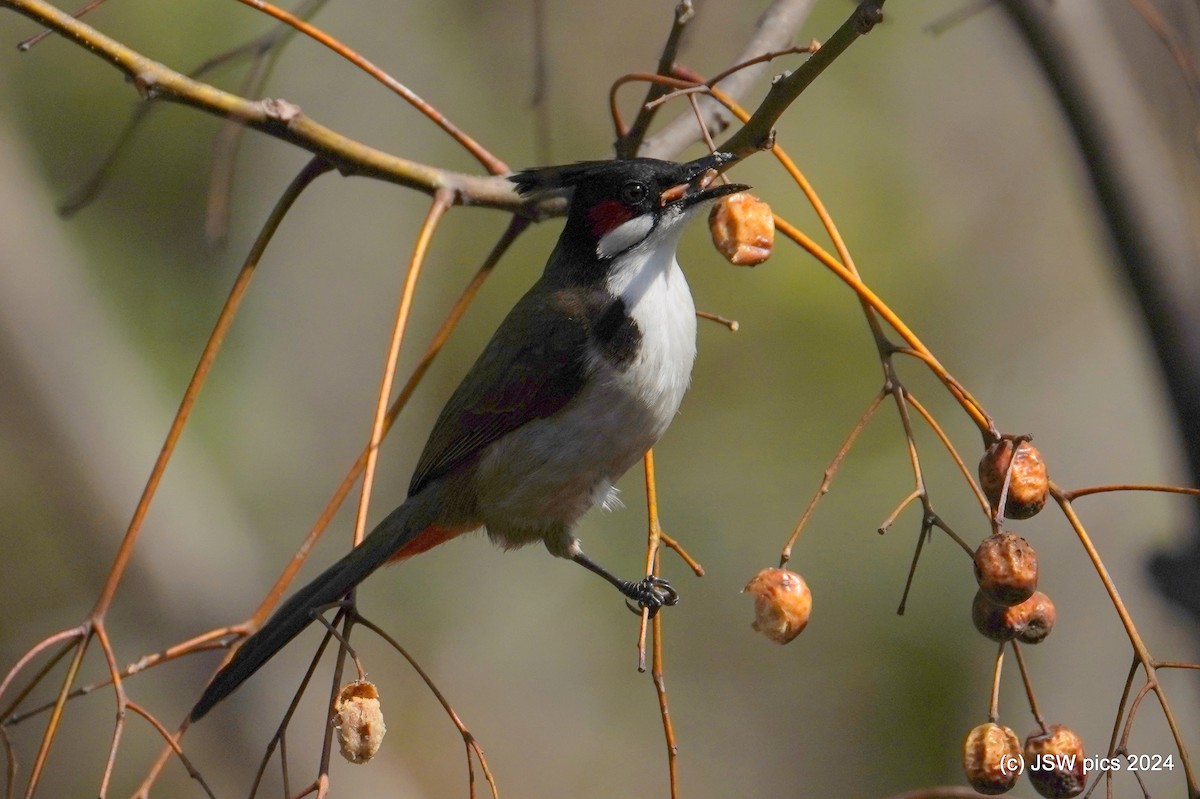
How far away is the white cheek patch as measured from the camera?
274 centimetres

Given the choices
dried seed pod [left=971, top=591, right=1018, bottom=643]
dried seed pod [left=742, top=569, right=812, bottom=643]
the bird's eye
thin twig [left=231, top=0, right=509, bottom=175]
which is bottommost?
dried seed pod [left=742, top=569, right=812, bottom=643]

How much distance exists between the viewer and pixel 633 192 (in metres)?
2.71

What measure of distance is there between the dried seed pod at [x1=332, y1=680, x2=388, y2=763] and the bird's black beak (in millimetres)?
1180

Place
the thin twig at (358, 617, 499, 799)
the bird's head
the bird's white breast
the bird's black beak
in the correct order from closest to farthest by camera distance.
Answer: the thin twig at (358, 617, 499, 799)
the bird's black beak
the bird's head
the bird's white breast

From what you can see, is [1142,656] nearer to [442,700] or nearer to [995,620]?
[995,620]

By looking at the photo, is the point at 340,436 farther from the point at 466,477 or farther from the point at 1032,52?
the point at 1032,52

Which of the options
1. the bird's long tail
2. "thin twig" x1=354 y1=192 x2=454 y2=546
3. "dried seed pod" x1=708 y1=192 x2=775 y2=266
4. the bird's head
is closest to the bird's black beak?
the bird's head

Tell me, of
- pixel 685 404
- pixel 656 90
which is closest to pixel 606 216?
pixel 656 90

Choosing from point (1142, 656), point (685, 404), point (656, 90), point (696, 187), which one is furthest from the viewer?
point (685, 404)

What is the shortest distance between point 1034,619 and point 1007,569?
204mm

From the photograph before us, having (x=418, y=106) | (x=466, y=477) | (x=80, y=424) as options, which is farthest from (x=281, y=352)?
(x=418, y=106)

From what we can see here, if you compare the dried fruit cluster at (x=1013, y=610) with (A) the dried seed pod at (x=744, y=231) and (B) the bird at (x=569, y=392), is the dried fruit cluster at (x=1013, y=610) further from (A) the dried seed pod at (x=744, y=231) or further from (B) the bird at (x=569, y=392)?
(B) the bird at (x=569, y=392)

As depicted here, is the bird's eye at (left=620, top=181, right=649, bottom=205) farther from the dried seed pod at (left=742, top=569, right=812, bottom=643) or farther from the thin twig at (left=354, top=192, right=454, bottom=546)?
the dried seed pod at (left=742, top=569, right=812, bottom=643)

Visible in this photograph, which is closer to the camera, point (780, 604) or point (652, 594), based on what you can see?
point (780, 604)
